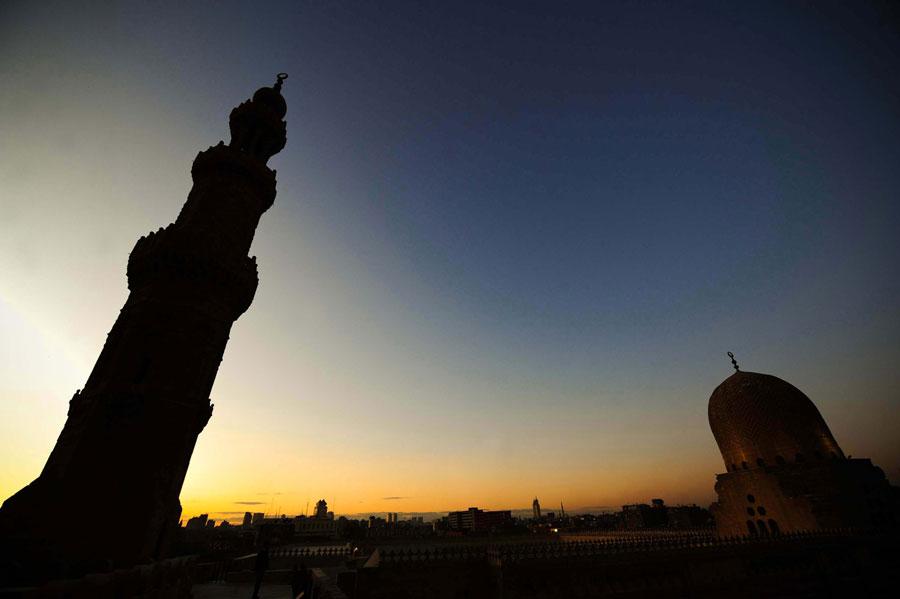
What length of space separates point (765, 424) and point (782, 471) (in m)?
3.82

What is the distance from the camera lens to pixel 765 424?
31234mm

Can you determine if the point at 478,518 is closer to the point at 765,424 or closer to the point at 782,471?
the point at 765,424

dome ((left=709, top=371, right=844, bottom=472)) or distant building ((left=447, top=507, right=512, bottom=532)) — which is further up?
dome ((left=709, top=371, right=844, bottom=472))

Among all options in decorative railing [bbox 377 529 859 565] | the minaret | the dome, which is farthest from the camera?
the dome

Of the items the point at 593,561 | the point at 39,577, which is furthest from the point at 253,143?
the point at 593,561

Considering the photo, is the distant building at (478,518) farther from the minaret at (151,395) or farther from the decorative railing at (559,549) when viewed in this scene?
the minaret at (151,395)

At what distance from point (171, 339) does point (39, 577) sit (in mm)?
6636

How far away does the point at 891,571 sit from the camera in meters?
23.8

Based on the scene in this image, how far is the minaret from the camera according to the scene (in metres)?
9.83

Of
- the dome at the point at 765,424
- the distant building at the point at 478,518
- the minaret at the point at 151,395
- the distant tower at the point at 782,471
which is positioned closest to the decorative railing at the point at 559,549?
the distant tower at the point at 782,471

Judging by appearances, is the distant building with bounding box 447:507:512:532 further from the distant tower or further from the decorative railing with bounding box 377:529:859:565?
the decorative railing with bounding box 377:529:859:565

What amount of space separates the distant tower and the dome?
0.20ft

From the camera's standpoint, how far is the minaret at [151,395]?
9.83m

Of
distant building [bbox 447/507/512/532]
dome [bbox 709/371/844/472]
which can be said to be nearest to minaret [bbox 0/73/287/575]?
dome [bbox 709/371/844/472]
